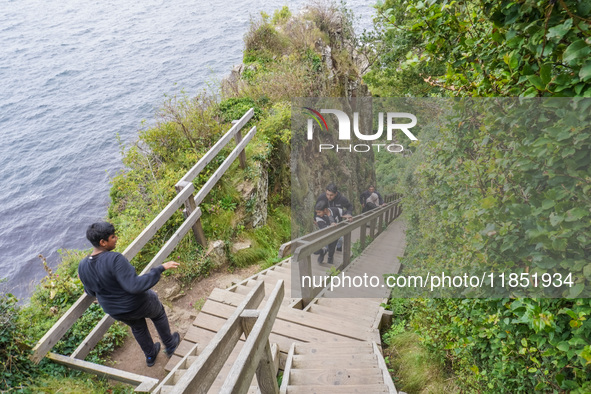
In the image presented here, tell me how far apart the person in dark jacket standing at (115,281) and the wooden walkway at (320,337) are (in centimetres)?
63

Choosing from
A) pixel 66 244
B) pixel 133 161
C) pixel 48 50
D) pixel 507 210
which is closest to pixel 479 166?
pixel 507 210

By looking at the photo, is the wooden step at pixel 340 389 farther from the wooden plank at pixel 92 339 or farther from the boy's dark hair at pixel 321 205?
the boy's dark hair at pixel 321 205

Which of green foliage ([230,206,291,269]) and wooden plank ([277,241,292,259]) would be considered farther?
green foliage ([230,206,291,269])

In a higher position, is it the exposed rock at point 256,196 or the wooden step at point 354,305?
the exposed rock at point 256,196

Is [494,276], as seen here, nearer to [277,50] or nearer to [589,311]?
[589,311]

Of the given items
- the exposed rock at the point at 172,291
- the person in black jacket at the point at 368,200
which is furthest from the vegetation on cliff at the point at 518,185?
the exposed rock at the point at 172,291

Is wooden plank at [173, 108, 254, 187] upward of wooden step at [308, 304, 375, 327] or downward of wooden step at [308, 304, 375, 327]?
upward

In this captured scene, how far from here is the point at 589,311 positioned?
5.59ft

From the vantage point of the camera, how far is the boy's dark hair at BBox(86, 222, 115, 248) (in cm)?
344

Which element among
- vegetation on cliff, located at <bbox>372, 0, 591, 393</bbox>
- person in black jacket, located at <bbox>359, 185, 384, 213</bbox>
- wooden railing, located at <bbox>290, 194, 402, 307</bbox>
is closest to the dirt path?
wooden railing, located at <bbox>290, 194, 402, 307</bbox>

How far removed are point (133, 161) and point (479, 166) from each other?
6.95 meters

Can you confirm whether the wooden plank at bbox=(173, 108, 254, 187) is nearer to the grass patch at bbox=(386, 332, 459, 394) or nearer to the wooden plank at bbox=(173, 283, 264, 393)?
the wooden plank at bbox=(173, 283, 264, 393)

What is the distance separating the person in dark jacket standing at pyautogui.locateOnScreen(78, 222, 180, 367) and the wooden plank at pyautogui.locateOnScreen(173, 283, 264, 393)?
5.70 feet

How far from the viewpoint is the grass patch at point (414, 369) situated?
3.38 meters
